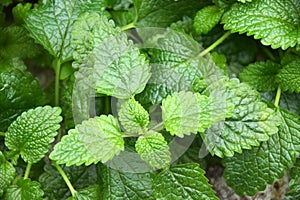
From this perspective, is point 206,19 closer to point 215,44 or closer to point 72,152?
point 215,44

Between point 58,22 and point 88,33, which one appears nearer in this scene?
point 88,33

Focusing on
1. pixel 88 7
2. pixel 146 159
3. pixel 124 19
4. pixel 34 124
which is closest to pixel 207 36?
pixel 124 19

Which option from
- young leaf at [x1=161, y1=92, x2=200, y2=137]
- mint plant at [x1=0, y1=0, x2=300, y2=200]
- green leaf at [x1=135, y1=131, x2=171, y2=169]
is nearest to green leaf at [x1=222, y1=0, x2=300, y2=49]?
mint plant at [x1=0, y1=0, x2=300, y2=200]

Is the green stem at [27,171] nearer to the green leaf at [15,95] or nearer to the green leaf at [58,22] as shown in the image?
the green leaf at [15,95]

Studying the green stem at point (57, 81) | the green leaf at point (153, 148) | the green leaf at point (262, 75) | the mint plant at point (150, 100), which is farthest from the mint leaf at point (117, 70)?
the green leaf at point (262, 75)

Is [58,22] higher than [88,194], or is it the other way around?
[58,22]

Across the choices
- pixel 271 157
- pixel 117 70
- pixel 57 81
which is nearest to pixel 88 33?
pixel 117 70
